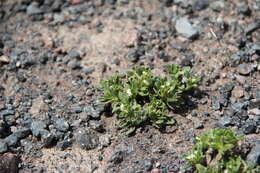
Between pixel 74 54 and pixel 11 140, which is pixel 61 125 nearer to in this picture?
pixel 11 140

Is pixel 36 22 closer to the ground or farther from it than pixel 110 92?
farther from it

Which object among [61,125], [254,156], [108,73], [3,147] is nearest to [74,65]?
[108,73]

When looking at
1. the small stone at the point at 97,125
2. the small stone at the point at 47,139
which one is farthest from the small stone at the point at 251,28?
the small stone at the point at 47,139

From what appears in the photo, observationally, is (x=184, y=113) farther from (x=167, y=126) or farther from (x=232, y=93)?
(x=232, y=93)

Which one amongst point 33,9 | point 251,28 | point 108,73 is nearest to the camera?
point 108,73

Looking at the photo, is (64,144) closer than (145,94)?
Yes

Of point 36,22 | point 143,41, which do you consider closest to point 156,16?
point 143,41

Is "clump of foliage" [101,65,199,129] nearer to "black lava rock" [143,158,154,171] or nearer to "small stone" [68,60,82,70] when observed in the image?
"black lava rock" [143,158,154,171]

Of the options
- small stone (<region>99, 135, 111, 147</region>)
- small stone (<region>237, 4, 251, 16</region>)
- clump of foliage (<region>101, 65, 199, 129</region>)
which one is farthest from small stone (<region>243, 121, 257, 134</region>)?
small stone (<region>237, 4, 251, 16</region>)
